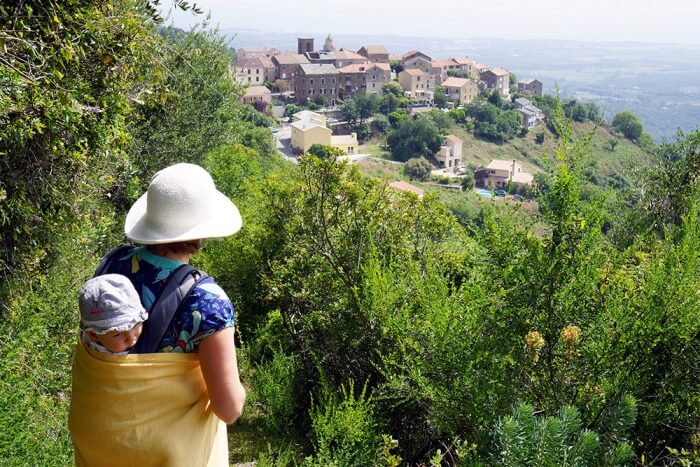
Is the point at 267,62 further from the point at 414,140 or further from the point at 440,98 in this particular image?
the point at 414,140

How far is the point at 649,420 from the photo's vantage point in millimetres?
3682

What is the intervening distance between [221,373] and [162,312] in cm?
29

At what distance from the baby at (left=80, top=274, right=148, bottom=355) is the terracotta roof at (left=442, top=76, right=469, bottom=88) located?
322 feet

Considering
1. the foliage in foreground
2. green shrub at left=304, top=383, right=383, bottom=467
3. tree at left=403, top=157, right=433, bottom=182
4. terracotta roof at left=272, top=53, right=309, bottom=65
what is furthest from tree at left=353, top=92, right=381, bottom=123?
green shrub at left=304, top=383, right=383, bottom=467

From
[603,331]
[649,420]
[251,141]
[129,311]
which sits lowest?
[251,141]

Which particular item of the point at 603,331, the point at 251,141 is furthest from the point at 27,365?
the point at 251,141

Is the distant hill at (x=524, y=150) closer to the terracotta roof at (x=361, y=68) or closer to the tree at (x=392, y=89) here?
the tree at (x=392, y=89)

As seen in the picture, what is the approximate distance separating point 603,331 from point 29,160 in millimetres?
4882

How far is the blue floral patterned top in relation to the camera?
2.07 meters

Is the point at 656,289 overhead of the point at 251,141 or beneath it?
overhead

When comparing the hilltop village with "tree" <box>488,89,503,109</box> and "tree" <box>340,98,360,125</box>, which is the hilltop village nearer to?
"tree" <box>488,89,503,109</box>

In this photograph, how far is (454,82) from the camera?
319 feet

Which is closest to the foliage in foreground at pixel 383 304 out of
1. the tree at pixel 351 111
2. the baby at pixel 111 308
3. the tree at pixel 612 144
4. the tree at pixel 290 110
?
the baby at pixel 111 308

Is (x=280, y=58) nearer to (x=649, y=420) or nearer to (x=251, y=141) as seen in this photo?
(x=251, y=141)
